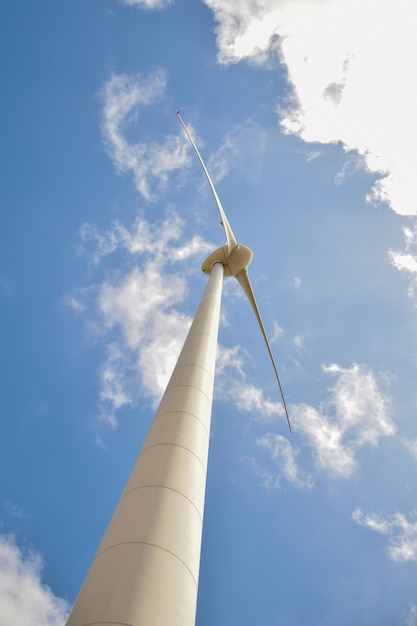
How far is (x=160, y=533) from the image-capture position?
777 cm

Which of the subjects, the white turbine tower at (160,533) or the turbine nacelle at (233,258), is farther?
the turbine nacelle at (233,258)

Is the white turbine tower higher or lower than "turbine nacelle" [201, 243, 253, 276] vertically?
lower

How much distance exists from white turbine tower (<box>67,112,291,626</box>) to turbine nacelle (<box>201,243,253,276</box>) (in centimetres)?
1823

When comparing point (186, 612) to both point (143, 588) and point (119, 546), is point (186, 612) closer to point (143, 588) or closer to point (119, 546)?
point (143, 588)

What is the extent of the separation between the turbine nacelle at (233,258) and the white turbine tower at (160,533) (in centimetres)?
1823

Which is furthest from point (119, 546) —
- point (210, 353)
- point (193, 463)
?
point (210, 353)

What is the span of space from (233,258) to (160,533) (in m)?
25.0

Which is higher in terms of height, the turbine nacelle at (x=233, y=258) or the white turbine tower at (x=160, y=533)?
the turbine nacelle at (x=233, y=258)

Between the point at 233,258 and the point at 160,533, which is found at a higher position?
the point at 233,258

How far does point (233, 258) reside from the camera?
31125mm

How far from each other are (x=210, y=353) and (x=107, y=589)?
10.3 metres

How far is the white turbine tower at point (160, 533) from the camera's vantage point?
643 cm

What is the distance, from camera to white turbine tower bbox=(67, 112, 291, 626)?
643cm

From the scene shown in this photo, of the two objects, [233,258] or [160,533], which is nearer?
[160,533]
